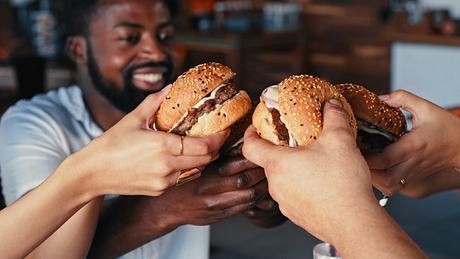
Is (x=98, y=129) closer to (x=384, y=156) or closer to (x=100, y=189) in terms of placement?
(x=100, y=189)

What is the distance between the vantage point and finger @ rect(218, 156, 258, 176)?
1.31m

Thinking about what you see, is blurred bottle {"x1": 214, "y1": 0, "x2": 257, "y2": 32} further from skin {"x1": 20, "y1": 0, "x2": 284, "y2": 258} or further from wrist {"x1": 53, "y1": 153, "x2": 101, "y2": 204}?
wrist {"x1": 53, "y1": 153, "x2": 101, "y2": 204}

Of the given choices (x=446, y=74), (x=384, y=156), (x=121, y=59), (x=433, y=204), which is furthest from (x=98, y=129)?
(x=446, y=74)

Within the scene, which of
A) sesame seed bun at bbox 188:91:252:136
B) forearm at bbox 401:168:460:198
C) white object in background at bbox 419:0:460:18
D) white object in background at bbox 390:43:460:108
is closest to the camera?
sesame seed bun at bbox 188:91:252:136

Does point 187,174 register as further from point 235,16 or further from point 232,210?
point 235,16

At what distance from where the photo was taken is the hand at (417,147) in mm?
1366

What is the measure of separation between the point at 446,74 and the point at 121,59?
393cm

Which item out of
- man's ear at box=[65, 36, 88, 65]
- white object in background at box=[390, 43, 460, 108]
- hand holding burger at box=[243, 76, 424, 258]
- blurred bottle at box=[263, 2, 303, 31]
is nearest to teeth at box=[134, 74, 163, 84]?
man's ear at box=[65, 36, 88, 65]

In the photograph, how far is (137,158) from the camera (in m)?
1.14

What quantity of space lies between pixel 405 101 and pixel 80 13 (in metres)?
1.07

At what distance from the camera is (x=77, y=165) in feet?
3.83

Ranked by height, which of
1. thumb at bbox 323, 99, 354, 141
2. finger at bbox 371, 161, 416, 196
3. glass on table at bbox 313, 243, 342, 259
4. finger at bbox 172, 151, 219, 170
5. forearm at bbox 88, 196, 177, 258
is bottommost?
forearm at bbox 88, 196, 177, 258

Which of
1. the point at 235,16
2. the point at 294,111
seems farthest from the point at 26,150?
the point at 235,16

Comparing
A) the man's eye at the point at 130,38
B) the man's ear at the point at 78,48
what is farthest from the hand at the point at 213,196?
the man's ear at the point at 78,48
